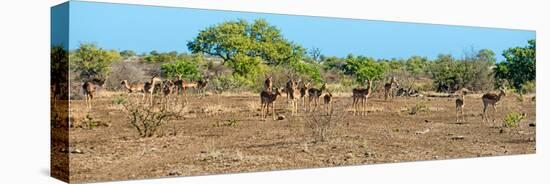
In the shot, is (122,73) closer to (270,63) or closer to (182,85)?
(182,85)

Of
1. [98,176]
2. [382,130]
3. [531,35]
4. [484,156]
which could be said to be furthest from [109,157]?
[531,35]

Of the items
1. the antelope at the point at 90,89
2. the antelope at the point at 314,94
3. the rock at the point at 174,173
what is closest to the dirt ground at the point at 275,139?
the rock at the point at 174,173

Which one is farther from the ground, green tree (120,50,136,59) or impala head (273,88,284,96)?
green tree (120,50,136,59)

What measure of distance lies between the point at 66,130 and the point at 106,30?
159 cm

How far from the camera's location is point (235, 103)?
1295 centimetres

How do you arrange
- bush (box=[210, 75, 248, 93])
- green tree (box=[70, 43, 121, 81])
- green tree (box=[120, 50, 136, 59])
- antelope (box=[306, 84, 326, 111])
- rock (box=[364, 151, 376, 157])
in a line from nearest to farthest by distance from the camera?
green tree (box=[70, 43, 121, 81]) → green tree (box=[120, 50, 136, 59]) → bush (box=[210, 75, 248, 93]) → antelope (box=[306, 84, 326, 111]) → rock (box=[364, 151, 376, 157])

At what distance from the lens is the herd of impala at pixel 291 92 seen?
12.1 m

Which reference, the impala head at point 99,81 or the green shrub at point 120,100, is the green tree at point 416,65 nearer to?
the green shrub at point 120,100

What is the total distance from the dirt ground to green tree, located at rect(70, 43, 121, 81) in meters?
0.41

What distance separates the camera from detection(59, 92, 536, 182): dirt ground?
11539mm

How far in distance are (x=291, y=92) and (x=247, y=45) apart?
118 centimetres

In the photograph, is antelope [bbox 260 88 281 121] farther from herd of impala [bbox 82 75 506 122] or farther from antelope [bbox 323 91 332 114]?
antelope [bbox 323 91 332 114]

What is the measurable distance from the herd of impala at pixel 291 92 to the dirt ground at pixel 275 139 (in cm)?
13

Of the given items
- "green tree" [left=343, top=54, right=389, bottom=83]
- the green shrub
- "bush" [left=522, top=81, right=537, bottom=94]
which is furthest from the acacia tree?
"bush" [left=522, top=81, right=537, bottom=94]
